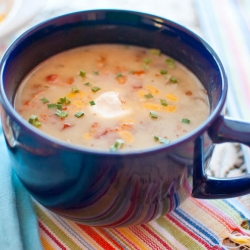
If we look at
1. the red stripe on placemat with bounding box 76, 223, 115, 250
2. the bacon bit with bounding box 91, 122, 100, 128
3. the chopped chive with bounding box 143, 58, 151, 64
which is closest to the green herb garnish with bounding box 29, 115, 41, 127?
the bacon bit with bounding box 91, 122, 100, 128

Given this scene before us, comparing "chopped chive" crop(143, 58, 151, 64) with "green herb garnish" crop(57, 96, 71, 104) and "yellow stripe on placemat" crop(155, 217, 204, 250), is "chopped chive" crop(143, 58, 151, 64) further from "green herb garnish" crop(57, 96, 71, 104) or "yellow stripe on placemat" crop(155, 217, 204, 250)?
"yellow stripe on placemat" crop(155, 217, 204, 250)

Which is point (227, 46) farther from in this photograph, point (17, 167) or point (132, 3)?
point (17, 167)

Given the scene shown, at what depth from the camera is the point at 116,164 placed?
0.69 m

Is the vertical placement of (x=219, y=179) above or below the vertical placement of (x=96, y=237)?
above

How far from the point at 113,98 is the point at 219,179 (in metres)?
0.27

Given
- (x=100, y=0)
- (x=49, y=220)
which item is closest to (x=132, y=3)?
(x=100, y=0)

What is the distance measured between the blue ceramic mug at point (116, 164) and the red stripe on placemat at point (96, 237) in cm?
6

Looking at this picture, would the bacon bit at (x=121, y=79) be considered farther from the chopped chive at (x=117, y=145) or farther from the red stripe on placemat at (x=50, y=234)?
the red stripe on placemat at (x=50, y=234)

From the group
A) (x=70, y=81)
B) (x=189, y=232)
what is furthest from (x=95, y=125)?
(x=189, y=232)

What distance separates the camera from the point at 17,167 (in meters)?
0.82

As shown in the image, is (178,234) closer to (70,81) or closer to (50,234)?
(50,234)

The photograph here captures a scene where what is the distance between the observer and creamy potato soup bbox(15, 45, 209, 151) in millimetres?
863

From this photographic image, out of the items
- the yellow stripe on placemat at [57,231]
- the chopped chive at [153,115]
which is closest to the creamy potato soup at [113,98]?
the chopped chive at [153,115]

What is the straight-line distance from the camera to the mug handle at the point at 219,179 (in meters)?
0.76
